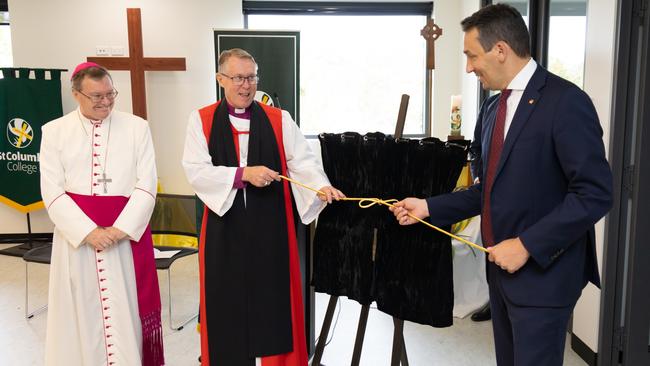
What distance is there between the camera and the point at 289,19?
6.29m

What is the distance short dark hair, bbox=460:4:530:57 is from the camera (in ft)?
5.61

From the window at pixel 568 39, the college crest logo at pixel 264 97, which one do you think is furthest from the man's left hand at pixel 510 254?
the college crest logo at pixel 264 97

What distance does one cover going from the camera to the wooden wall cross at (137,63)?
19.0 ft

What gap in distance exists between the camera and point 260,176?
2.40m

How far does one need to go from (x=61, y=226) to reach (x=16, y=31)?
4449 millimetres

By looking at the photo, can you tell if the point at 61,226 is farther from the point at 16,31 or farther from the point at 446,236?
the point at 16,31

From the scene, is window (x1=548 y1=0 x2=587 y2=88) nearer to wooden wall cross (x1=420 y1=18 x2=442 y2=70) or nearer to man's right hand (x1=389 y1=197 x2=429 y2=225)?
wooden wall cross (x1=420 y1=18 x2=442 y2=70)

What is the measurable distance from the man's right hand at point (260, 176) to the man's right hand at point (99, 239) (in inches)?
28.9

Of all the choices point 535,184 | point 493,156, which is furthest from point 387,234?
point 535,184

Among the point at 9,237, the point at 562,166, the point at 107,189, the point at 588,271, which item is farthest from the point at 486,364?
the point at 9,237

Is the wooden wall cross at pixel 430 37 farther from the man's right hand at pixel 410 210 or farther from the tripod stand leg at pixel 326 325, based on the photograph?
the man's right hand at pixel 410 210

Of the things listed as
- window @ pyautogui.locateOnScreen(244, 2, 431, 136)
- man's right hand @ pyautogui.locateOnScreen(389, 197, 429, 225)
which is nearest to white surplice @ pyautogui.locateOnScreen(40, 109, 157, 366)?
man's right hand @ pyautogui.locateOnScreen(389, 197, 429, 225)

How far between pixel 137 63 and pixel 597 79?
439 centimetres

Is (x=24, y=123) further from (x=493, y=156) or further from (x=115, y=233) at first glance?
(x=493, y=156)
